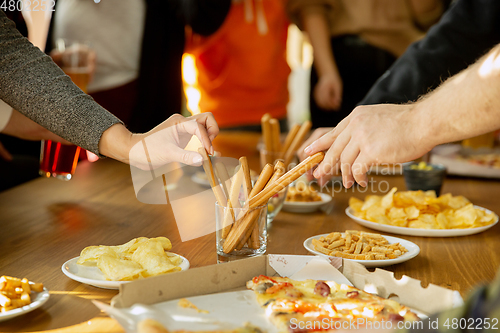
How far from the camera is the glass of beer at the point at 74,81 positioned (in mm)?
1582

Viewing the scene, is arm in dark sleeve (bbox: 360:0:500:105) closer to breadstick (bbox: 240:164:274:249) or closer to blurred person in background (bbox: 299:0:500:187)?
blurred person in background (bbox: 299:0:500:187)

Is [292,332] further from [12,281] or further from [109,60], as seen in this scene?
[109,60]

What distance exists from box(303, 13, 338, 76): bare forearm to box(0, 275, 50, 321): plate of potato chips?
7.86ft

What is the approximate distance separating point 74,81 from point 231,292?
1359 mm

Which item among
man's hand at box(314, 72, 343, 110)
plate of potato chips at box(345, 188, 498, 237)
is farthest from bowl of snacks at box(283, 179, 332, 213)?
man's hand at box(314, 72, 343, 110)

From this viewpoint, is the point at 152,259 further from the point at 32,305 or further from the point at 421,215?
the point at 421,215

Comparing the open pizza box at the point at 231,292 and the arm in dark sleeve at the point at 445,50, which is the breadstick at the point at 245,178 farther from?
the arm in dark sleeve at the point at 445,50

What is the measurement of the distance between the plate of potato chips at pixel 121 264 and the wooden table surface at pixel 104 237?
3 centimetres

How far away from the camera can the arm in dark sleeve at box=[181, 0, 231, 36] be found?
267 cm

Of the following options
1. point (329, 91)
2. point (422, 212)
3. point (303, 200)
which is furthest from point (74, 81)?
point (329, 91)

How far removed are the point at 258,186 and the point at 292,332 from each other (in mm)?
399

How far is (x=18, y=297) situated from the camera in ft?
2.55

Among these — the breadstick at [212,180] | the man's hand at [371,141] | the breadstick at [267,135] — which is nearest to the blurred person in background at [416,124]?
the man's hand at [371,141]

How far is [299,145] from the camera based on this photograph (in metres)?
1.73
